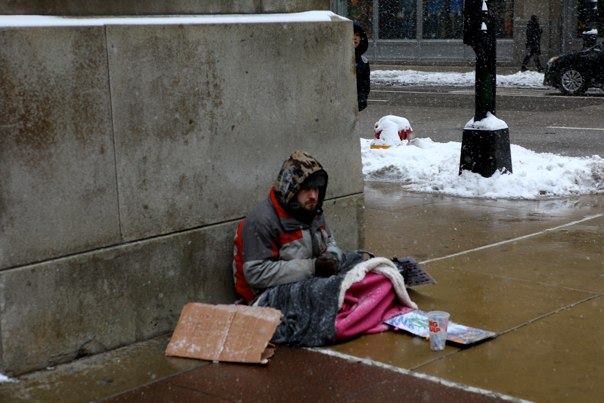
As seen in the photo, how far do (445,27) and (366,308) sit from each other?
96.1 feet

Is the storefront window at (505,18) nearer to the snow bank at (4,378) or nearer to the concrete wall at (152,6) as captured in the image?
the concrete wall at (152,6)

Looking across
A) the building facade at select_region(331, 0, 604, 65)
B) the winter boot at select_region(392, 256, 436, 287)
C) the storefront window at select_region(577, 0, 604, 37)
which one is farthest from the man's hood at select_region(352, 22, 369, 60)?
the building facade at select_region(331, 0, 604, 65)

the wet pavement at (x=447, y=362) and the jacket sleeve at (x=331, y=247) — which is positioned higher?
the jacket sleeve at (x=331, y=247)

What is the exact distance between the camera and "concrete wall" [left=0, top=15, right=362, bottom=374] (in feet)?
16.9

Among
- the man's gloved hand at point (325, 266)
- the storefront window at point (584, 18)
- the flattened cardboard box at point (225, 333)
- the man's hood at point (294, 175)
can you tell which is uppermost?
the storefront window at point (584, 18)

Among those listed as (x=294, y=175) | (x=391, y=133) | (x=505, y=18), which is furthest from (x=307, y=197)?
(x=505, y=18)

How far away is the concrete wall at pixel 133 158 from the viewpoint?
203 inches

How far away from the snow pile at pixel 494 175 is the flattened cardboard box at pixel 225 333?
5.02m

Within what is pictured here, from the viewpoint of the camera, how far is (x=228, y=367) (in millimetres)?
5336

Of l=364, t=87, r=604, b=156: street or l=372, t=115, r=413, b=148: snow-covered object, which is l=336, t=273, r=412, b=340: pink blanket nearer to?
l=364, t=87, r=604, b=156: street

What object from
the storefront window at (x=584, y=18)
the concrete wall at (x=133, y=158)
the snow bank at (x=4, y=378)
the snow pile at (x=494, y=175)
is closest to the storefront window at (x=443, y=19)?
the storefront window at (x=584, y=18)

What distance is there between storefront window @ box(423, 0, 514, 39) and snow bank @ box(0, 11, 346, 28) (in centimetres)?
2677

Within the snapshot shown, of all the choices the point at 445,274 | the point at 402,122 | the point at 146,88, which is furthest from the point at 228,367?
the point at 402,122

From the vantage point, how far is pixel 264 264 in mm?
5844
